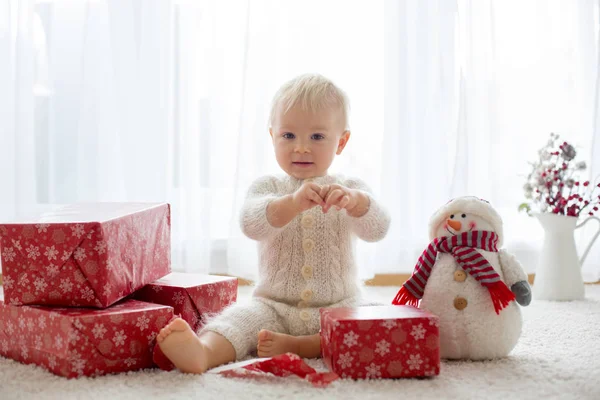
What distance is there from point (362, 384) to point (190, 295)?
0.41 m

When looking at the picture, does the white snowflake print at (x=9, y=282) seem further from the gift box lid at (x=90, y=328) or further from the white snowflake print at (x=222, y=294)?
the white snowflake print at (x=222, y=294)

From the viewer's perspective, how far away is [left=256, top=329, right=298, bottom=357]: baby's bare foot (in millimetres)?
1167

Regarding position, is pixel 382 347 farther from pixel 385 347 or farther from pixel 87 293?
pixel 87 293

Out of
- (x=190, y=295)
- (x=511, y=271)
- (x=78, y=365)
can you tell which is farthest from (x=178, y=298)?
(x=511, y=271)

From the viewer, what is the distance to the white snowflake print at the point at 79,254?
108 cm

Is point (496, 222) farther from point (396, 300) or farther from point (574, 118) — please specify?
point (574, 118)

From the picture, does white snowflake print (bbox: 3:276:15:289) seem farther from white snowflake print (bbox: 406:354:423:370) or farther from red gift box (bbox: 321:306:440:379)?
white snowflake print (bbox: 406:354:423:370)

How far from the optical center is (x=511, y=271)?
119 cm

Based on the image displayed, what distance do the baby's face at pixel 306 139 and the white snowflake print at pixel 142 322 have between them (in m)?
0.42

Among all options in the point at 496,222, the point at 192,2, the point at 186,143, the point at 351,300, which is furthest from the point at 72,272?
the point at 192,2

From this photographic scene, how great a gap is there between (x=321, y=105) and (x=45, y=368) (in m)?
0.67

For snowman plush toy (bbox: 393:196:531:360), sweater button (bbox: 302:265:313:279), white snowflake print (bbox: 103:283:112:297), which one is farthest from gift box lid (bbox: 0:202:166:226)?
snowman plush toy (bbox: 393:196:531:360)

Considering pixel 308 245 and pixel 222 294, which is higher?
pixel 308 245

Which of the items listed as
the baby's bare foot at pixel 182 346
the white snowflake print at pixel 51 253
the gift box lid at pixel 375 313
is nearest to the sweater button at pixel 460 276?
the gift box lid at pixel 375 313
